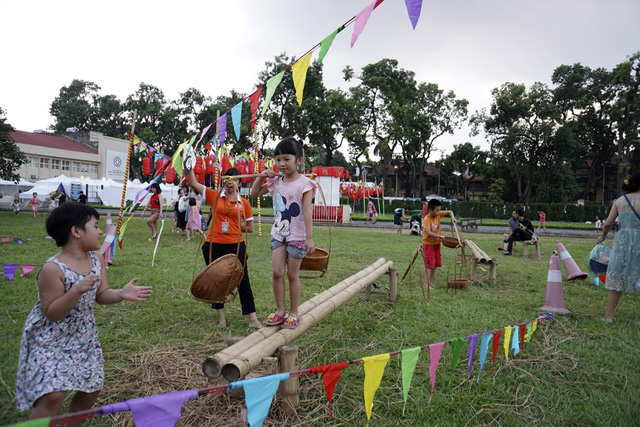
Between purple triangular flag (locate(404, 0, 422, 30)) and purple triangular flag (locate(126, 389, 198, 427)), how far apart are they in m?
3.23

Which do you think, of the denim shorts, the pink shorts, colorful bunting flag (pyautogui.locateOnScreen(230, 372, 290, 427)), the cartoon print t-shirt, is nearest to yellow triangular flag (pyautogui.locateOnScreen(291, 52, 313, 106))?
the cartoon print t-shirt

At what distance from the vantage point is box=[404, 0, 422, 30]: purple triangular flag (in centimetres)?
336

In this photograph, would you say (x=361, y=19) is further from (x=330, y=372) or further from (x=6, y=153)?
(x=6, y=153)

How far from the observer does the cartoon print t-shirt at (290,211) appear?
3512 millimetres

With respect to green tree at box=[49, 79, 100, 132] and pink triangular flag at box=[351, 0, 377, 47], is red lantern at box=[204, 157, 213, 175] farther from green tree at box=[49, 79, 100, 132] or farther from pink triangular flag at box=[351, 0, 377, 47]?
green tree at box=[49, 79, 100, 132]

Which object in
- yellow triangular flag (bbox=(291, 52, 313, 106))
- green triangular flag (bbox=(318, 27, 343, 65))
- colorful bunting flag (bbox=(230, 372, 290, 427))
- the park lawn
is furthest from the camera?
yellow triangular flag (bbox=(291, 52, 313, 106))

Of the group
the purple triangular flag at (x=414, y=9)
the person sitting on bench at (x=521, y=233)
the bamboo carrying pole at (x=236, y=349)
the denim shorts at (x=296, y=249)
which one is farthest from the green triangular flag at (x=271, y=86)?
the person sitting on bench at (x=521, y=233)

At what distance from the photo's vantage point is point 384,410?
9.88ft

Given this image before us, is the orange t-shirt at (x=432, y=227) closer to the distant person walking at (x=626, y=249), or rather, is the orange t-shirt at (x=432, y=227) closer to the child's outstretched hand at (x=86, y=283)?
the distant person walking at (x=626, y=249)

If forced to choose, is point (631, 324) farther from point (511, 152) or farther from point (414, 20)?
point (511, 152)

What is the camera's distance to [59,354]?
213cm

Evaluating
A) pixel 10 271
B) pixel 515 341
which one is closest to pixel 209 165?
pixel 10 271

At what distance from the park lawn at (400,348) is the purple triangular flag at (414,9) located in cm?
308

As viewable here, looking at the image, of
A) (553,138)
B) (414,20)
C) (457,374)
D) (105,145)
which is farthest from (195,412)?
(105,145)
